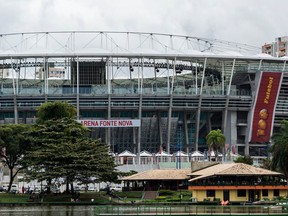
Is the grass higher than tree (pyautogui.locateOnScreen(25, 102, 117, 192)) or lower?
lower

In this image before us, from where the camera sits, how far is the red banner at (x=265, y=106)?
188750mm

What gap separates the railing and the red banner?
118 m

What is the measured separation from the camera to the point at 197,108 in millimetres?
186625

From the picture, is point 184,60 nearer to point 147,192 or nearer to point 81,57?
point 81,57

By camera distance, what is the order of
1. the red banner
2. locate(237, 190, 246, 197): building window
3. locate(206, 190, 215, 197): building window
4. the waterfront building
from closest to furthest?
the waterfront building, locate(237, 190, 246, 197): building window, locate(206, 190, 215, 197): building window, the red banner

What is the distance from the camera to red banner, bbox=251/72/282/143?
619 feet

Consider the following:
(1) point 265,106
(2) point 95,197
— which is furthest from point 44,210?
(1) point 265,106

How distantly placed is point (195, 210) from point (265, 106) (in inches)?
4803

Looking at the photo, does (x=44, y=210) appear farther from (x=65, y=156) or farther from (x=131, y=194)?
(x=131, y=194)

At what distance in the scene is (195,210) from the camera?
71688 mm

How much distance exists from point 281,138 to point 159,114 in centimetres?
7963

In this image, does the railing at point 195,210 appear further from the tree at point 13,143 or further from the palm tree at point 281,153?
the tree at point 13,143

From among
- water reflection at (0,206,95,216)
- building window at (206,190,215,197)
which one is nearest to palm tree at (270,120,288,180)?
building window at (206,190,215,197)

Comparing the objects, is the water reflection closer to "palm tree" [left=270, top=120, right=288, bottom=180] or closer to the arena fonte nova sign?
"palm tree" [left=270, top=120, right=288, bottom=180]
